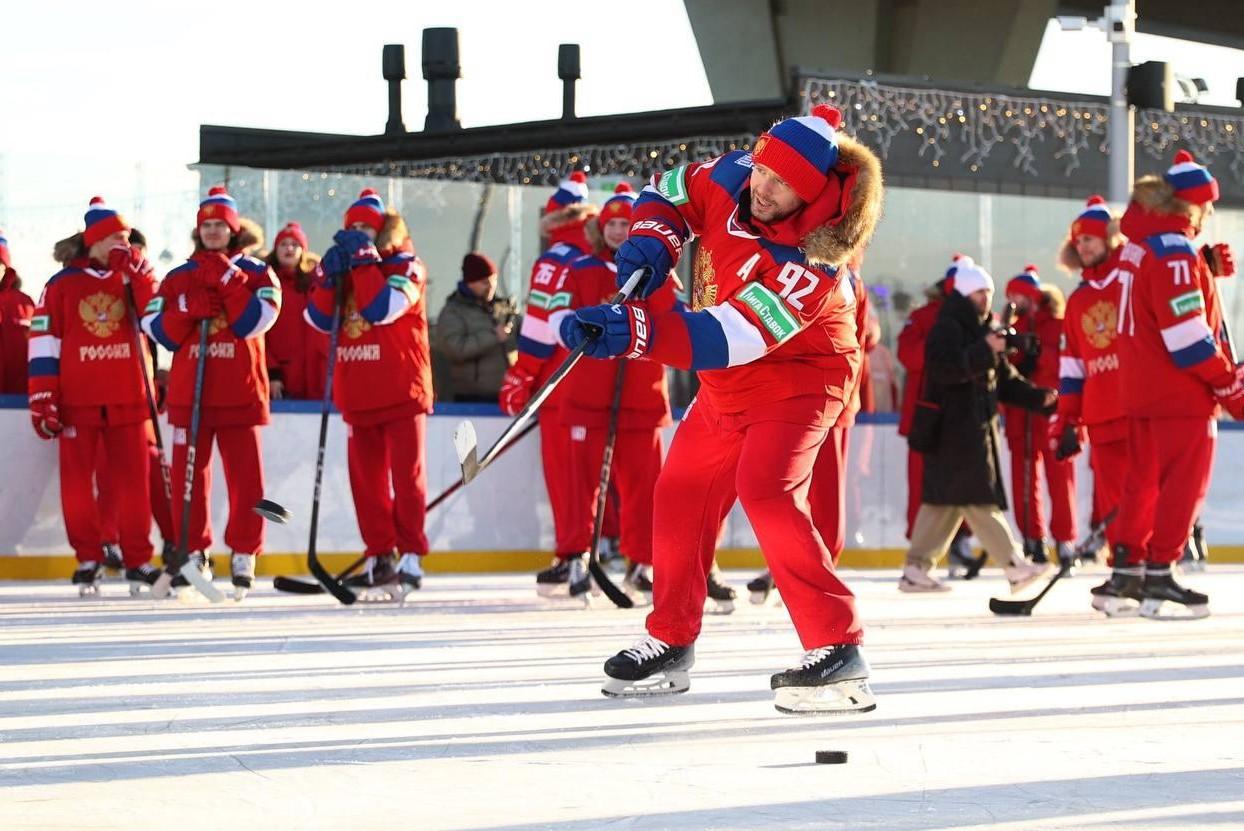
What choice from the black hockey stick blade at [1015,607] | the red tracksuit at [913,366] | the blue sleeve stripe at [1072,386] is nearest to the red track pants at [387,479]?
the black hockey stick blade at [1015,607]

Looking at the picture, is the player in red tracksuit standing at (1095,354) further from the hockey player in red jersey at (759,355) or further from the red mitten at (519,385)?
the hockey player in red jersey at (759,355)

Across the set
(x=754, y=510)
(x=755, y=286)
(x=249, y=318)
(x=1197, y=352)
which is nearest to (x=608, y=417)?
(x=249, y=318)

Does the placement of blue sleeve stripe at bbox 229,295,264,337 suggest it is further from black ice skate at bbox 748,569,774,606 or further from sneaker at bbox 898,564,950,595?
sneaker at bbox 898,564,950,595

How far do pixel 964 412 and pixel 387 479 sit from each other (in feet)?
8.04

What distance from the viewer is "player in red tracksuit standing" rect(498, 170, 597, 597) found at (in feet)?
26.3

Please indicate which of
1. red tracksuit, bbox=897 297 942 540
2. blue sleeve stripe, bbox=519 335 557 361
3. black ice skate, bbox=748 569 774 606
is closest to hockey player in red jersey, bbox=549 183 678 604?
blue sleeve stripe, bbox=519 335 557 361

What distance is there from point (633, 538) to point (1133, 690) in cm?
299

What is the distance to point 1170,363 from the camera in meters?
7.20

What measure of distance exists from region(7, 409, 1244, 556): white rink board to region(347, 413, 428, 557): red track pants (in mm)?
1888

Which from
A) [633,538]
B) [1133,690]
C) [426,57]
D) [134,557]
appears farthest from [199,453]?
[426,57]

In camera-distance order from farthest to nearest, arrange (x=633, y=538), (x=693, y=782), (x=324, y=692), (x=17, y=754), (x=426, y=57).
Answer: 1. (x=426, y=57)
2. (x=633, y=538)
3. (x=324, y=692)
4. (x=17, y=754)
5. (x=693, y=782)

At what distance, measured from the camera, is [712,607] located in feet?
26.0

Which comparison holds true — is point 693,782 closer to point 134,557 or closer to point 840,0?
point 134,557

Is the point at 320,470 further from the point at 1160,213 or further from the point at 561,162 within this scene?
the point at 561,162
